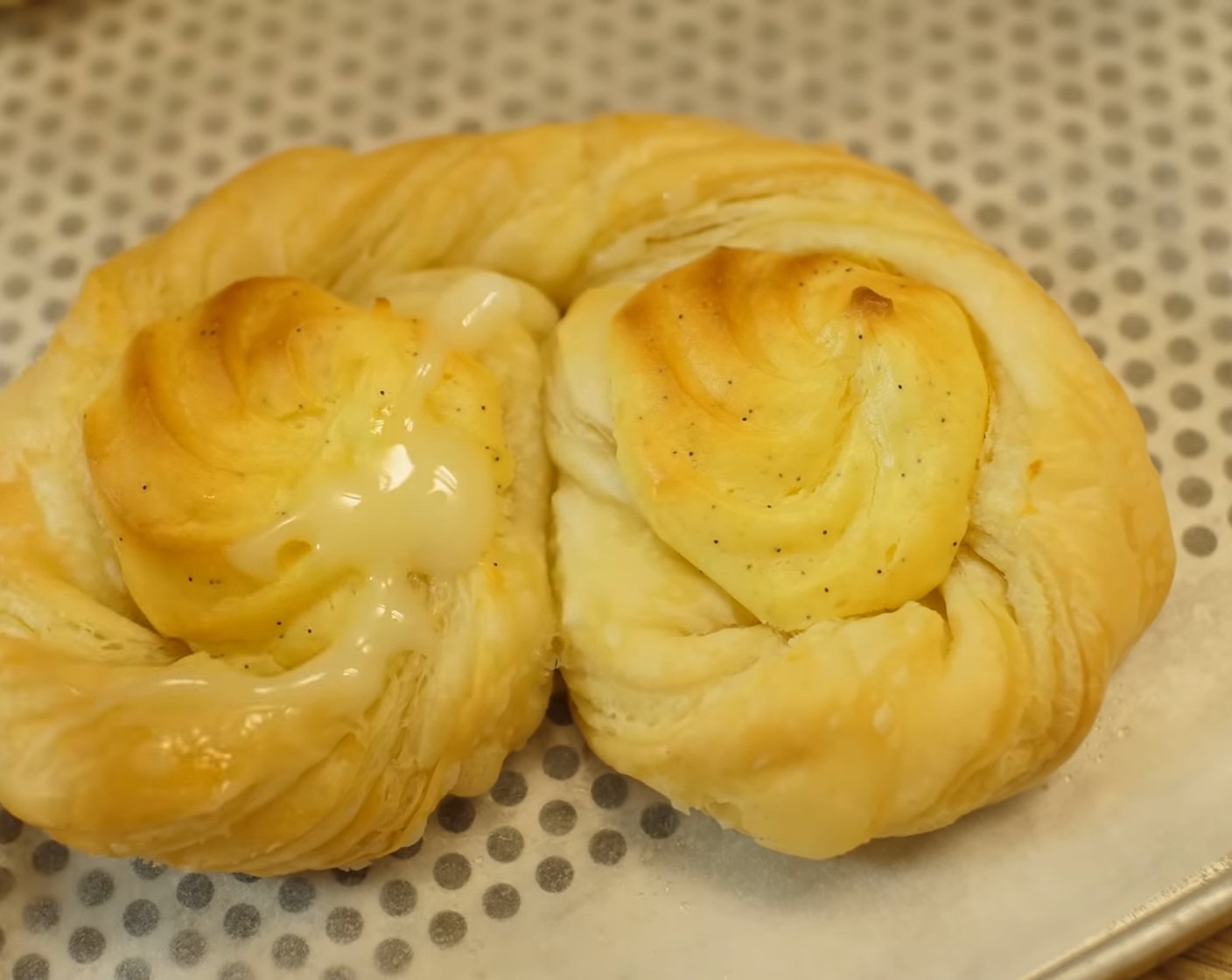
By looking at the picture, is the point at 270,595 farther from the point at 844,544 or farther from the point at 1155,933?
the point at 1155,933

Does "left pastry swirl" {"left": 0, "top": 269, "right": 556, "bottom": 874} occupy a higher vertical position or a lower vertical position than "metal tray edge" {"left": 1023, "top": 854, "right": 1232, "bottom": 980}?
higher

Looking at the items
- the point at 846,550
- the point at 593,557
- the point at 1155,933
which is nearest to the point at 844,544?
the point at 846,550

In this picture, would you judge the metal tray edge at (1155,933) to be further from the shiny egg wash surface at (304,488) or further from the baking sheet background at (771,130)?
the shiny egg wash surface at (304,488)

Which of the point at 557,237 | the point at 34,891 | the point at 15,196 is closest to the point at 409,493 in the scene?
the point at 557,237

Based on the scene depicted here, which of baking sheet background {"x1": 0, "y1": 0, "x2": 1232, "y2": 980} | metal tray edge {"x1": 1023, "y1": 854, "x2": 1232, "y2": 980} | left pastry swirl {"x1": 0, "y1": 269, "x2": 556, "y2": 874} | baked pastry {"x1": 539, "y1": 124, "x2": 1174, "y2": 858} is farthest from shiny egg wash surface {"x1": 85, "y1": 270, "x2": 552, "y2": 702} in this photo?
metal tray edge {"x1": 1023, "y1": 854, "x2": 1232, "y2": 980}

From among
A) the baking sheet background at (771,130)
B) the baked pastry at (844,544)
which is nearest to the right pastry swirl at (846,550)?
the baked pastry at (844,544)

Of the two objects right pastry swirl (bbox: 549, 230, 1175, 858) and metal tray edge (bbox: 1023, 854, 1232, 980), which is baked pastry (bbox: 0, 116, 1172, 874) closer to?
right pastry swirl (bbox: 549, 230, 1175, 858)

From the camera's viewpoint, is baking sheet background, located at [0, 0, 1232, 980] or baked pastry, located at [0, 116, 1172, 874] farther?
baking sheet background, located at [0, 0, 1232, 980]

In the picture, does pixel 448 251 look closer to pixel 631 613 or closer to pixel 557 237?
pixel 557 237
